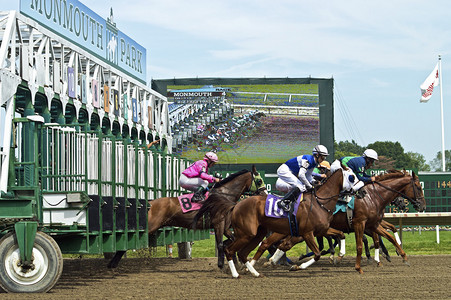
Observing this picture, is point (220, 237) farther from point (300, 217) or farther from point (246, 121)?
point (246, 121)

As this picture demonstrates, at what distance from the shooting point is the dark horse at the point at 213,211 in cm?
1176

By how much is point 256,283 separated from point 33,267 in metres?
2.69

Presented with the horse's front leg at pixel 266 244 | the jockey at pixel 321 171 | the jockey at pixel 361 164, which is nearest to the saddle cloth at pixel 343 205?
the jockey at pixel 361 164

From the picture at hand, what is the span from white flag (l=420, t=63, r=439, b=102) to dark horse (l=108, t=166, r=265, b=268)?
1807 centimetres

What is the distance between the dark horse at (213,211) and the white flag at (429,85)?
18.1 meters

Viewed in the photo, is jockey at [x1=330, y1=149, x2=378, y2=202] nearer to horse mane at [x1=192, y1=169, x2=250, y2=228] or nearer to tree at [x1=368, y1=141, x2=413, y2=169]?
horse mane at [x1=192, y1=169, x2=250, y2=228]

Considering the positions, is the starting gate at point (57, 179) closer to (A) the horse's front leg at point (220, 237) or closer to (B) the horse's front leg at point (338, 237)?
(A) the horse's front leg at point (220, 237)

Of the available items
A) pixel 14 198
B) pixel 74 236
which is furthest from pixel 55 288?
pixel 14 198

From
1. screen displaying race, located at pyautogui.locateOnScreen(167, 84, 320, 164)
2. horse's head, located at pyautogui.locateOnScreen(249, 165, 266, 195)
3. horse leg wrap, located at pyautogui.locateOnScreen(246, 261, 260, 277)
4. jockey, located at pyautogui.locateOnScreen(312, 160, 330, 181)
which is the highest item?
screen displaying race, located at pyautogui.locateOnScreen(167, 84, 320, 164)

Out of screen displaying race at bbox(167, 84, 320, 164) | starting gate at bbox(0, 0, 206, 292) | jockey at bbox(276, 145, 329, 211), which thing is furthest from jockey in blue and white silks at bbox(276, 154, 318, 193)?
screen displaying race at bbox(167, 84, 320, 164)

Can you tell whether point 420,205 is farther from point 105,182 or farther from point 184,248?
point 105,182

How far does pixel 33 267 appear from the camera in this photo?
853cm

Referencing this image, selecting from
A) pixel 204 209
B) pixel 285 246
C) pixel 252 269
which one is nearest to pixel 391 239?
pixel 285 246

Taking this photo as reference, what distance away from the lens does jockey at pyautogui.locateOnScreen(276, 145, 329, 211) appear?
439 inches
